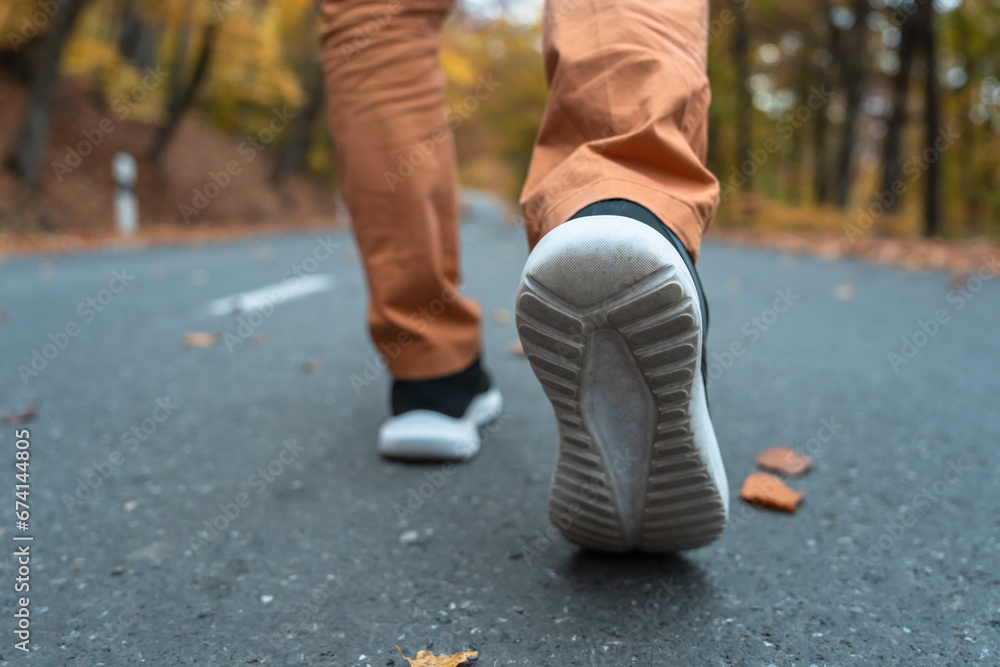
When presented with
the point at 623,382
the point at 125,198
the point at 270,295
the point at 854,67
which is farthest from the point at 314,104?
the point at 623,382

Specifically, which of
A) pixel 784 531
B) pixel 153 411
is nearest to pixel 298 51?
pixel 153 411

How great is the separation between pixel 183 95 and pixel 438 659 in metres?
12.8

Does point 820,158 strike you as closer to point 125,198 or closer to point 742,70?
point 742,70

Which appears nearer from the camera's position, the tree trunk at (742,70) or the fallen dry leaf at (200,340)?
the fallen dry leaf at (200,340)

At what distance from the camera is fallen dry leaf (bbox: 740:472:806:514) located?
1.32m

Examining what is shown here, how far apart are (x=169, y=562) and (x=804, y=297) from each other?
3.52 m

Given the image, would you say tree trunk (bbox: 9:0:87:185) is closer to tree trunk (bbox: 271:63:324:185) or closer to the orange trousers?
tree trunk (bbox: 271:63:324:185)

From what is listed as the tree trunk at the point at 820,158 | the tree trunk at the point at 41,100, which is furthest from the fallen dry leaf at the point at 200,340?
the tree trunk at the point at 820,158

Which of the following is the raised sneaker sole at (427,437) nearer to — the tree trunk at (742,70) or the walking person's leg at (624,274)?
the walking person's leg at (624,274)

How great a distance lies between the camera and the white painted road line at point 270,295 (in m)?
3.72

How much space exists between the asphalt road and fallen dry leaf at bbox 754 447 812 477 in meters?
0.03

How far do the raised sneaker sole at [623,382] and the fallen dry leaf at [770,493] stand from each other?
1.09 feet

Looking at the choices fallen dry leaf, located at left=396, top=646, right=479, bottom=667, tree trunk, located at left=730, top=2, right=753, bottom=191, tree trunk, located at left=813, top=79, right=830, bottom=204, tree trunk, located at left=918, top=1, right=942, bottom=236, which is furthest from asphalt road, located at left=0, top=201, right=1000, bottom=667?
tree trunk, located at left=813, top=79, right=830, bottom=204

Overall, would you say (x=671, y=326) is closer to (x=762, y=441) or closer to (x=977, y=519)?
(x=977, y=519)
